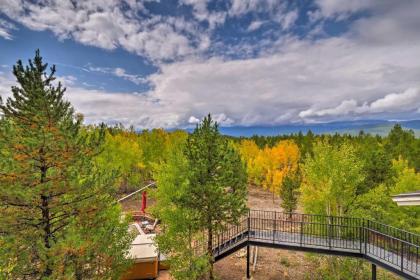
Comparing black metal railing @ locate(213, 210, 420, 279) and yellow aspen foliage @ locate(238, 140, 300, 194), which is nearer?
black metal railing @ locate(213, 210, 420, 279)

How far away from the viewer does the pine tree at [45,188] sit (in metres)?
10.5

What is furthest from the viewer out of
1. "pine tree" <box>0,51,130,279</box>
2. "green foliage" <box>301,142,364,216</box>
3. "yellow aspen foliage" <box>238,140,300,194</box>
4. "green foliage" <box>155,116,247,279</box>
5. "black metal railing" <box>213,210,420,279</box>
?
"yellow aspen foliage" <box>238,140,300,194</box>

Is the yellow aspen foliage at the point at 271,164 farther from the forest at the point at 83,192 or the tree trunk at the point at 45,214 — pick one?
the tree trunk at the point at 45,214

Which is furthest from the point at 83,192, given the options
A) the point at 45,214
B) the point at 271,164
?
the point at 271,164

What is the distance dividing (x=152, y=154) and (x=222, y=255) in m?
37.0

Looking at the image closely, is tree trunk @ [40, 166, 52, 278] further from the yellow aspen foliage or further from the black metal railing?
the yellow aspen foliage

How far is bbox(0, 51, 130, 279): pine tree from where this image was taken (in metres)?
10.5

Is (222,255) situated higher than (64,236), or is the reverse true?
(64,236)

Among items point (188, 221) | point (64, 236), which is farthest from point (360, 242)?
point (64, 236)

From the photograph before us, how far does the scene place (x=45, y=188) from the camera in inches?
428

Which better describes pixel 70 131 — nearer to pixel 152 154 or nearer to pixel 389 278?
pixel 389 278

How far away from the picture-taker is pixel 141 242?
2362cm

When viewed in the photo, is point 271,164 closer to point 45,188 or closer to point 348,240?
point 348,240

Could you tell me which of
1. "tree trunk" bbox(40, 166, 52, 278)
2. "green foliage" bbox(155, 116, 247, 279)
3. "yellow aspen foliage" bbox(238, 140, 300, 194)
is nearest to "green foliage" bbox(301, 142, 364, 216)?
"green foliage" bbox(155, 116, 247, 279)
